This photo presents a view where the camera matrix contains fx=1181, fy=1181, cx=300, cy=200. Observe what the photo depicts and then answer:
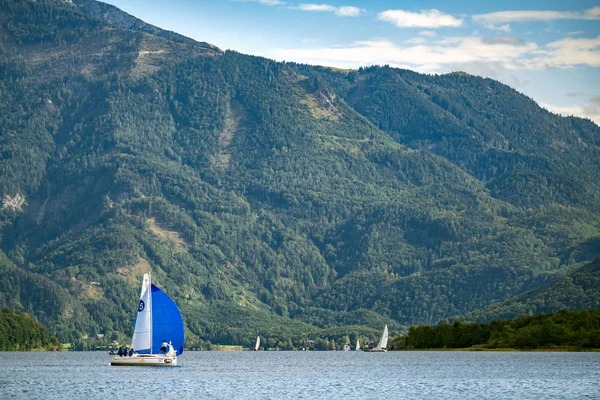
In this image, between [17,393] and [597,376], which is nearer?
[17,393]

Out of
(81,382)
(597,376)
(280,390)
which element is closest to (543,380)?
(597,376)

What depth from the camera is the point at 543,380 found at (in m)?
189

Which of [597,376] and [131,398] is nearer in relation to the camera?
[131,398]

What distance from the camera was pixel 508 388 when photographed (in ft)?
571

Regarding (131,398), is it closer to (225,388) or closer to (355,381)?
(225,388)

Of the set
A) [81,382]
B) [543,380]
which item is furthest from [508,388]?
[81,382]

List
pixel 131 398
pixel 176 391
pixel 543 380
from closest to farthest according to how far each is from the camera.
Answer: pixel 131 398
pixel 176 391
pixel 543 380

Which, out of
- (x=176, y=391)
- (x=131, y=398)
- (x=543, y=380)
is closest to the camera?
(x=131, y=398)

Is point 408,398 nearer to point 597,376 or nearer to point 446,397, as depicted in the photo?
point 446,397

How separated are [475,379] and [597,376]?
1986 cm

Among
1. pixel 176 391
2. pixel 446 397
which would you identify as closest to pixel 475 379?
pixel 446 397

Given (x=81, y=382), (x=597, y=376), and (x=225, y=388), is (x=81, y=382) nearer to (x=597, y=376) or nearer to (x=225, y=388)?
(x=225, y=388)

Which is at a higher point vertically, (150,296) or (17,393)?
(150,296)

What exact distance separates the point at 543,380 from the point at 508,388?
1728cm
